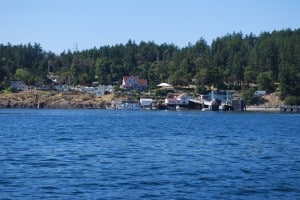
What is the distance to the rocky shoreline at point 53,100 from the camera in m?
181

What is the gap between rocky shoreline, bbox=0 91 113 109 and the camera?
595 feet

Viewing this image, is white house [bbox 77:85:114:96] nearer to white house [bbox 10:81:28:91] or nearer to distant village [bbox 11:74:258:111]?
distant village [bbox 11:74:258:111]

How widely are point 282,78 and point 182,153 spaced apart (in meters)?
123

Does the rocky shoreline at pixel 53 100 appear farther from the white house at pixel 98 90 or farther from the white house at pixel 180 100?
the white house at pixel 180 100

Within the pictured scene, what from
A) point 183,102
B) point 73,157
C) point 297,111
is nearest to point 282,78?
point 297,111

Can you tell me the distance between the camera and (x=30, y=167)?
3297cm

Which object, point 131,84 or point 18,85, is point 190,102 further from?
point 18,85

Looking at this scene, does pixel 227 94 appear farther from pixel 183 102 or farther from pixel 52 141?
pixel 52 141

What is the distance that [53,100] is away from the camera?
599 feet

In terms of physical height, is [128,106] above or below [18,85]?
below

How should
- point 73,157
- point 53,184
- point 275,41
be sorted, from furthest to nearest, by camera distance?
point 275,41
point 73,157
point 53,184

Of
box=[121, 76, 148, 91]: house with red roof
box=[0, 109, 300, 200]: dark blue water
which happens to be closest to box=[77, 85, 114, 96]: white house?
box=[121, 76, 148, 91]: house with red roof

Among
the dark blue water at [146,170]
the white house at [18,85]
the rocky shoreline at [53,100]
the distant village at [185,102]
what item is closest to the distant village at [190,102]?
the distant village at [185,102]

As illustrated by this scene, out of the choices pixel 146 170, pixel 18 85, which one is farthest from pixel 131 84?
pixel 146 170
